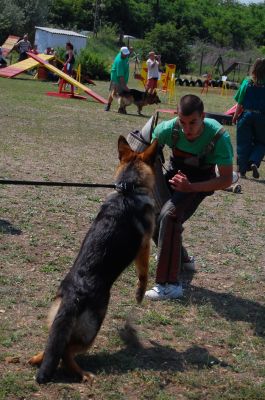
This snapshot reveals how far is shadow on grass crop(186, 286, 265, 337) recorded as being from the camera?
5.12 m

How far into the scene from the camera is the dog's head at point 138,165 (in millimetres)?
4465

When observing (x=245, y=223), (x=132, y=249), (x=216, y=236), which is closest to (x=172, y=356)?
(x=132, y=249)

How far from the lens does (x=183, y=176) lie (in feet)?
16.3

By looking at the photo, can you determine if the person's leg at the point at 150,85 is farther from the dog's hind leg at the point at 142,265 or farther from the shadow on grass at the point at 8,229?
the dog's hind leg at the point at 142,265

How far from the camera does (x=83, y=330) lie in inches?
151

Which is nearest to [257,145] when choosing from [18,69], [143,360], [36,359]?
[143,360]

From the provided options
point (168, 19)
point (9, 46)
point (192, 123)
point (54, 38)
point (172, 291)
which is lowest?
point (172, 291)

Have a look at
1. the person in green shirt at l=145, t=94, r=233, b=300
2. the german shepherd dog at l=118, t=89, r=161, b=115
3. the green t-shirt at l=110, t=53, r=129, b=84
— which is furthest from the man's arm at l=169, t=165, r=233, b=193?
the german shepherd dog at l=118, t=89, r=161, b=115

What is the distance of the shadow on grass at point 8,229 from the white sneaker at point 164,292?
6.39 feet

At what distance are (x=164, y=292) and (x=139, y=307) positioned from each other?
0.31m

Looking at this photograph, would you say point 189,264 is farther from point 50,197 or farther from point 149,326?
point 50,197

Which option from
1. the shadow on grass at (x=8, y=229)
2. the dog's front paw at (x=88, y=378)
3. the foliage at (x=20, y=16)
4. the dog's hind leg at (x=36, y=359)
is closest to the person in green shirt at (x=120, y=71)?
the shadow on grass at (x=8, y=229)

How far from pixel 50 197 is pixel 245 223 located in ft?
8.64

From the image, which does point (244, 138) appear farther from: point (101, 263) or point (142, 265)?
point (101, 263)
